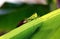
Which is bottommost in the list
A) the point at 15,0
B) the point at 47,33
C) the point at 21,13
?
the point at 47,33

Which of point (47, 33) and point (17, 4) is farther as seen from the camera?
point (17, 4)

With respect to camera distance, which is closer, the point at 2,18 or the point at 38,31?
the point at 38,31

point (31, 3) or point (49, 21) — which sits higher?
point (31, 3)

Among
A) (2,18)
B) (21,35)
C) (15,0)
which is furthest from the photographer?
(15,0)

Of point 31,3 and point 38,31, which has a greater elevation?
point 31,3

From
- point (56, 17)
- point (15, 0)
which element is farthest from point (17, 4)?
point (56, 17)

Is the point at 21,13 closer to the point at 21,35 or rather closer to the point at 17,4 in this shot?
the point at 17,4

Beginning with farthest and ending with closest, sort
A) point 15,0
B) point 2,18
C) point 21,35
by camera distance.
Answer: point 15,0, point 2,18, point 21,35

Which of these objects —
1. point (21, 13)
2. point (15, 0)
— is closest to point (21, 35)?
point (21, 13)

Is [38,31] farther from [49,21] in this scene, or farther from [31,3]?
[31,3]
